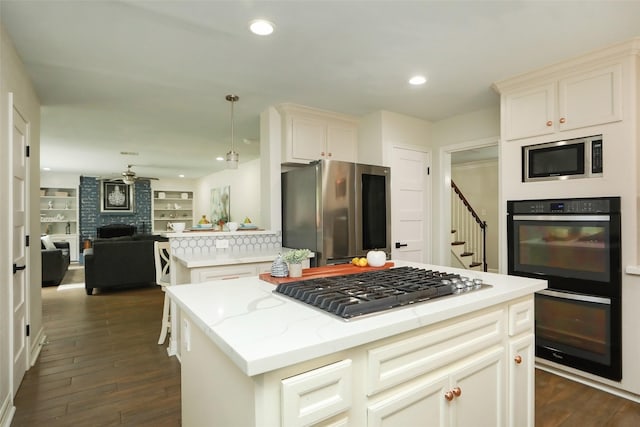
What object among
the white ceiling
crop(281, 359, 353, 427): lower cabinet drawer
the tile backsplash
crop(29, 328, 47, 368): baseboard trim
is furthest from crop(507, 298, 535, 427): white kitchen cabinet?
crop(29, 328, 47, 368): baseboard trim

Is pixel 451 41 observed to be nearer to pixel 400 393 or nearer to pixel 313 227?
pixel 313 227

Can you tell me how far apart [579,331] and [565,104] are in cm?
171

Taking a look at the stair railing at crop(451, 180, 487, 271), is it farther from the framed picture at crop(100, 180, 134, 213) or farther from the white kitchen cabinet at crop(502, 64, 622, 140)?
the framed picture at crop(100, 180, 134, 213)

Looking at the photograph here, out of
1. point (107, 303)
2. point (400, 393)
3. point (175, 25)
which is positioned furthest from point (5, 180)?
point (107, 303)

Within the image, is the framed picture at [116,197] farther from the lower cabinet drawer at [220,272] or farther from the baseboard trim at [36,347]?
the lower cabinet drawer at [220,272]

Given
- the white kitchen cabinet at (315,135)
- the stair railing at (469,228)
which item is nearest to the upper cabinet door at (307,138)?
the white kitchen cabinet at (315,135)

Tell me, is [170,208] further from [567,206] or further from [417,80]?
[567,206]

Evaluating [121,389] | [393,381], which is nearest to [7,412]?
[121,389]

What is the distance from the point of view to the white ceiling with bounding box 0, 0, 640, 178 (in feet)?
6.09

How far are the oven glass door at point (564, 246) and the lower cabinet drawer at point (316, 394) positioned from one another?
7.71 feet

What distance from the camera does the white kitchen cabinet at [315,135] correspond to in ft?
11.6

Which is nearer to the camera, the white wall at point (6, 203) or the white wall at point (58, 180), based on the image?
the white wall at point (6, 203)

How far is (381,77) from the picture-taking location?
277 centimetres

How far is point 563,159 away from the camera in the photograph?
2580 mm
